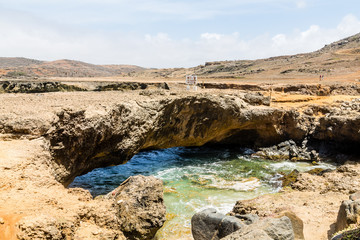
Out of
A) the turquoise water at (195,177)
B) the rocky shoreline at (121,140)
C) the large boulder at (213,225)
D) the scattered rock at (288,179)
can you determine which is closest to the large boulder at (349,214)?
the rocky shoreline at (121,140)

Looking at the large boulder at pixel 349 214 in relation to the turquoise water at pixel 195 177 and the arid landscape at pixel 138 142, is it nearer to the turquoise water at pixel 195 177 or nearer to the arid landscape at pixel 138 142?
the arid landscape at pixel 138 142

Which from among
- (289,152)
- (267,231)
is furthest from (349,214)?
(289,152)

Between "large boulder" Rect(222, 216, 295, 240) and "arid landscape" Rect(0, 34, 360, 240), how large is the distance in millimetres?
1752

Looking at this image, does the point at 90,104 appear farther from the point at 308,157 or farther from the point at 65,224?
the point at 308,157

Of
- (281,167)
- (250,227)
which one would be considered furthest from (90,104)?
(281,167)

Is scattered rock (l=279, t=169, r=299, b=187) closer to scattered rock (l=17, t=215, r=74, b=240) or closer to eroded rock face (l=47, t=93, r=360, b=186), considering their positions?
eroded rock face (l=47, t=93, r=360, b=186)

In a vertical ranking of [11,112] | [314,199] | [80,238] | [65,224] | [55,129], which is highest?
[11,112]

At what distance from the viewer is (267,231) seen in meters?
4.99

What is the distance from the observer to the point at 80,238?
4.21 meters

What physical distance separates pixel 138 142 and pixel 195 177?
12.5 feet

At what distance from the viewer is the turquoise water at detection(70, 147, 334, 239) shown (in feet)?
35.4

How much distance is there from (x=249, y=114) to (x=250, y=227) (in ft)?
39.3

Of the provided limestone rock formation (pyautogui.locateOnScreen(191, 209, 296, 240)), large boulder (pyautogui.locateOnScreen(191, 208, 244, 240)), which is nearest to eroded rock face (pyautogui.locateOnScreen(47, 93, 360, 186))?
large boulder (pyautogui.locateOnScreen(191, 208, 244, 240))

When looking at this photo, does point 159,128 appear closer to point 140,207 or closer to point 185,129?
point 185,129
